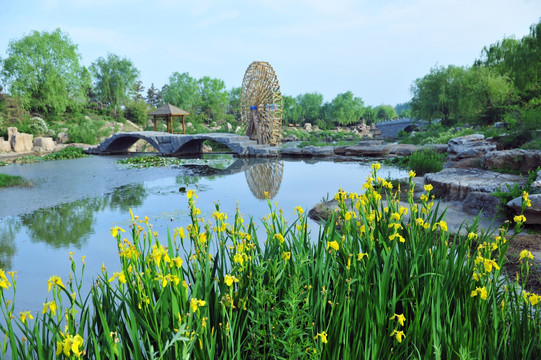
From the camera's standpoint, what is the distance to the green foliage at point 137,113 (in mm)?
42219

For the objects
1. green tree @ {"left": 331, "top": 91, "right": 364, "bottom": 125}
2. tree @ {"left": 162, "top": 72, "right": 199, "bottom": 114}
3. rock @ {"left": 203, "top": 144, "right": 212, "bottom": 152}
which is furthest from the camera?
green tree @ {"left": 331, "top": 91, "right": 364, "bottom": 125}

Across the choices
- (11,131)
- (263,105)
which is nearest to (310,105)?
(263,105)

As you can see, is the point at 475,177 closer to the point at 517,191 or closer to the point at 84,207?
the point at 517,191

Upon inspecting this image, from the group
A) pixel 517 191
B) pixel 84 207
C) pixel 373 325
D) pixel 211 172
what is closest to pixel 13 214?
pixel 84 207

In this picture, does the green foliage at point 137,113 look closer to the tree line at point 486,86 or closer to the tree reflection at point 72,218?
the tree line at point 486,86

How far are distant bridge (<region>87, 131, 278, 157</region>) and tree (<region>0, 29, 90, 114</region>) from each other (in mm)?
13233

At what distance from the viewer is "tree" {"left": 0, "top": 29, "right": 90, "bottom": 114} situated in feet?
114

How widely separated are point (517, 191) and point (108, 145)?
23.4 metres

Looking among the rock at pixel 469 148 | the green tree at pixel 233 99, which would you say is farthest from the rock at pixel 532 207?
the green tree at pixel 233 99

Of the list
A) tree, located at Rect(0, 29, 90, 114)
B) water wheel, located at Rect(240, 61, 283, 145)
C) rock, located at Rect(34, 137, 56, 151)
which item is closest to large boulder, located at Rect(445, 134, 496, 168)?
water wheel, located at Rect(240, 61, 283, 145)

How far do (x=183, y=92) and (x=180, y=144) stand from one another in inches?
1264

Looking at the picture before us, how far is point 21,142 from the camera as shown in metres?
25.1

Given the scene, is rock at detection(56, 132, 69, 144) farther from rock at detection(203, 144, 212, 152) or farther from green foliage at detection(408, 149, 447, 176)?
green foliage at detection(408, 149, 447, 176)

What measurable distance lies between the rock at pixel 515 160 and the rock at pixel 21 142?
26.6 m
